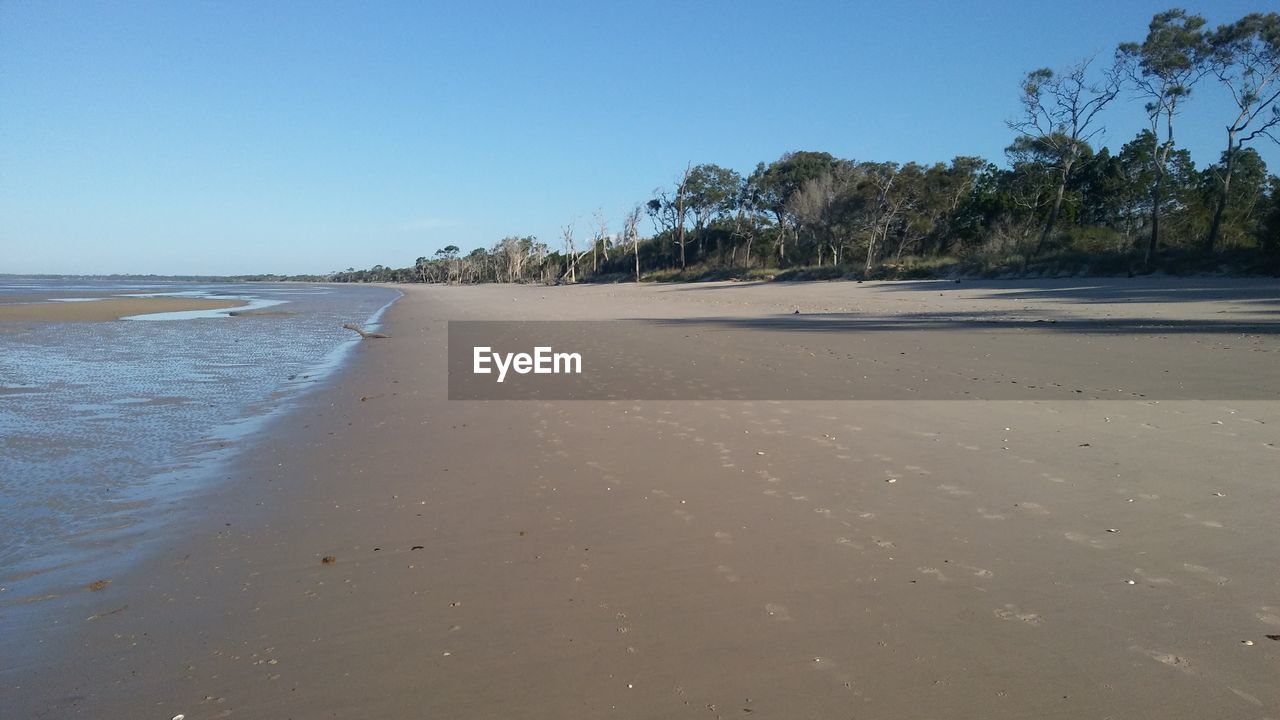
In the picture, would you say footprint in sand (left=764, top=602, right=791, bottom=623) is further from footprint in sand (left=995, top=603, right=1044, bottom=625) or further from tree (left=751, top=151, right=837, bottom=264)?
tree (left=751, top=151, right=837, bottom=264)

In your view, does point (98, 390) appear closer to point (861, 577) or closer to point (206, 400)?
point (206, 400)

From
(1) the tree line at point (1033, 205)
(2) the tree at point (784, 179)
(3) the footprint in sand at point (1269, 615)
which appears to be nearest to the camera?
(3) the footprint in sand at point (1269, 615)

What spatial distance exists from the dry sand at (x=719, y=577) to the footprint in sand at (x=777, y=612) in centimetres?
1

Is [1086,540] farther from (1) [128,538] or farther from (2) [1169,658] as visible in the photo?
(1) [128,538]

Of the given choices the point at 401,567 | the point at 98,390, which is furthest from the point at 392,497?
the point at 98,390

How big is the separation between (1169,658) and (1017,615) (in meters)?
0.53

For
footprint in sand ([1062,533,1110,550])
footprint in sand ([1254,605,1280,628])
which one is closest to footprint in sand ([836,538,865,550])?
footprint in sand ([1062,533,1110,550])

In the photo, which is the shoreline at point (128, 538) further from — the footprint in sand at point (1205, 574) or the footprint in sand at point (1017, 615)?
the footprint in sand at point (1205, 574)

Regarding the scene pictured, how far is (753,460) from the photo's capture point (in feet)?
18.8

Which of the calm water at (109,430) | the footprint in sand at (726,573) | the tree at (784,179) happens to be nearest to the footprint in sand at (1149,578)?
the footprint in sand at (726,573)

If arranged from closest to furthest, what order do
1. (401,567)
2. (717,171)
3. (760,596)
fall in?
(760,596) < (401,567) < (717,171)

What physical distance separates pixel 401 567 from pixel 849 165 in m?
51.0

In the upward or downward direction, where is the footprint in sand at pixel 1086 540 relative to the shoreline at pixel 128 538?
upward

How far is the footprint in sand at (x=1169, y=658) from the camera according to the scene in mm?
2658
